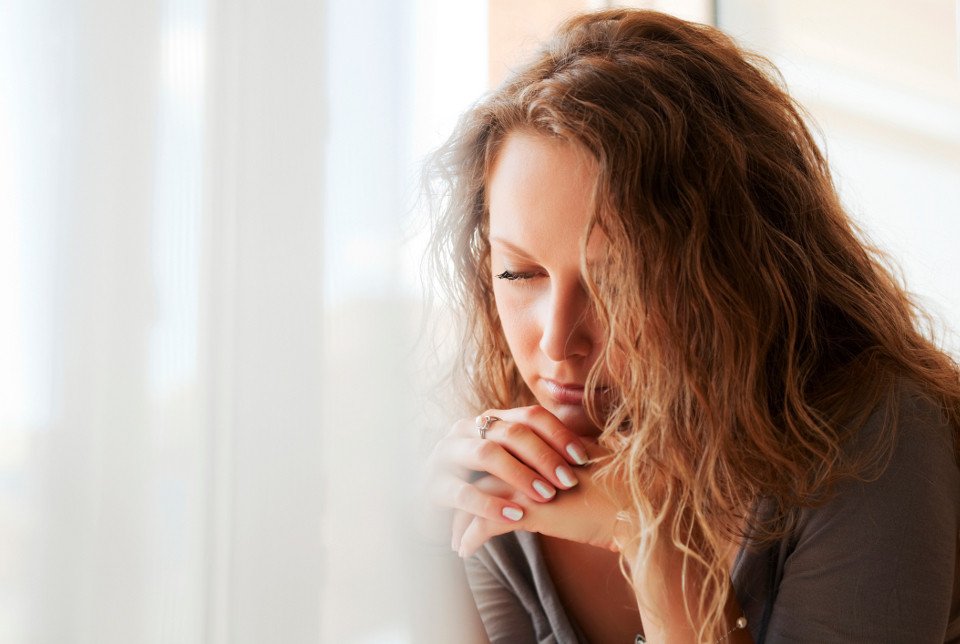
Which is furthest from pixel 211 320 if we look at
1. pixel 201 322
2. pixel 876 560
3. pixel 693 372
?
pixel 876 560

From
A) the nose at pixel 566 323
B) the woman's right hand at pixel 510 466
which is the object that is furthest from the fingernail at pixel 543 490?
the nose at pixel 566 323

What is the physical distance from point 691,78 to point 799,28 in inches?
35.0

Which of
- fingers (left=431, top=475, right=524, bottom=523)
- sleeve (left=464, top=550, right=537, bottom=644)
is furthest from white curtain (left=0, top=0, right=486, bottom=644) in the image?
sleeve (left=464, top=550, right=537, bottom=644)

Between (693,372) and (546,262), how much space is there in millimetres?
191

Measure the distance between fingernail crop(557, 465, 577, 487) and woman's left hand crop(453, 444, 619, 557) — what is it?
0.6 inches

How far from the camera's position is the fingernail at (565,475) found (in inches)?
34.1

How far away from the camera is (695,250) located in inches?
32.3

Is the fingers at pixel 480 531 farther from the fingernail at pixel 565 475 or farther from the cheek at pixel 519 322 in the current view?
the cheek at pixel 519 322

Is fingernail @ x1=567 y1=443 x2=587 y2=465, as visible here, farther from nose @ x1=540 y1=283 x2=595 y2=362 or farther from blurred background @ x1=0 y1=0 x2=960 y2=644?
blurred background @ x1=0 y1=0 x2=960 y2=644

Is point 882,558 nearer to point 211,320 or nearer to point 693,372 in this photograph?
point 693,372

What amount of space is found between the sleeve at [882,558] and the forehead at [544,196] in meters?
0.39

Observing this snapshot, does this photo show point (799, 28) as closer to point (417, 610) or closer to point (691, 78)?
point (691, 78)

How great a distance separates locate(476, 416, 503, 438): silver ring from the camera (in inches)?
36.1

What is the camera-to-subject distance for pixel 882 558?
81cm
